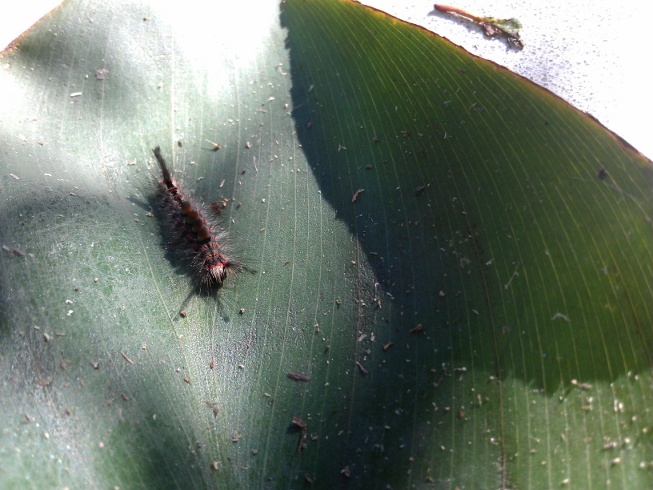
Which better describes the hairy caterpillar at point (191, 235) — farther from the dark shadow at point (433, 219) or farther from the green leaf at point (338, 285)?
the dark shadow at point (433, 219)

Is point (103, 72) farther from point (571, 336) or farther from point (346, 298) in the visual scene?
point (571, 336)

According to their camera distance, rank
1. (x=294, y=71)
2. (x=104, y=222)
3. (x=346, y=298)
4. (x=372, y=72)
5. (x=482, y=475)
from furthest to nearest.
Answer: (x=294, y=71), (x=372, y=72), (x=104, y=222), (x=346, y=298), (x=482, y=475)

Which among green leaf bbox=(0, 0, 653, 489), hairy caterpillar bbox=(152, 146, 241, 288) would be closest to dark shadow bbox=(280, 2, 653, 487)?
green leaf bbox=(0, 0, 653, 489)

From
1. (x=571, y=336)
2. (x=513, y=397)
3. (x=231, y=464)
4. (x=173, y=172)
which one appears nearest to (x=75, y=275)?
(x=173, y=172)

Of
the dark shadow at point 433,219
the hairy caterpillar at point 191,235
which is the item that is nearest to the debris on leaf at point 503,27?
the dark shadow at point 433,219

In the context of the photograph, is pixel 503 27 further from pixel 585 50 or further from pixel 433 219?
pixel 433 219

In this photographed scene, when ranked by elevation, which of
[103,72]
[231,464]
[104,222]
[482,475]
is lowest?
[231,464]
